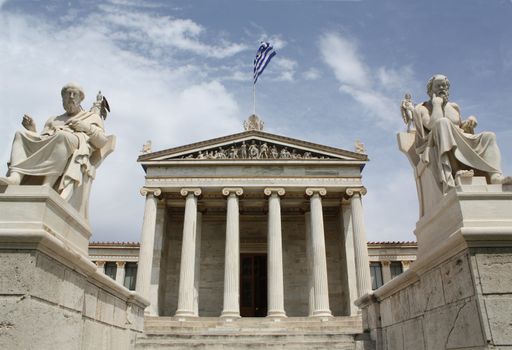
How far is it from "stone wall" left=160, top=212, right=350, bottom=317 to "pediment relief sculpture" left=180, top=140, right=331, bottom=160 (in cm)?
469

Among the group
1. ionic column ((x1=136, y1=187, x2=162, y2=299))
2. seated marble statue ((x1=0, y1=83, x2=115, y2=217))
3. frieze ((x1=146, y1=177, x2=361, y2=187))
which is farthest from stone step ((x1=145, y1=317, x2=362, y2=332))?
seated marble statue ((x1=0, y1=83, x2=115, y2=217))

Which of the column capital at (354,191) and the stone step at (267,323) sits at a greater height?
the column capital at (354,191)

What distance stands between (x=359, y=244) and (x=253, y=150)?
28.1ft

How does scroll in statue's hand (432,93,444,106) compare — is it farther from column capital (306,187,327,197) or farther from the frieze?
the frieze

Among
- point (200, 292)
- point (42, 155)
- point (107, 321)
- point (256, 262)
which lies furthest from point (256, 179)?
point (42, 155)

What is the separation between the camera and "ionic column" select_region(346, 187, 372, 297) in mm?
23047

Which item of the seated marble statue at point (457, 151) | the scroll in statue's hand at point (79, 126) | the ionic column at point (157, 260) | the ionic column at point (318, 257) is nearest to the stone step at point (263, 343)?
the scroll in statue's hand at point (79, 126)

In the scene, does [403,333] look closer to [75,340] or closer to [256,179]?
[75,340]

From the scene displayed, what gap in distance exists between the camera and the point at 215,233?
28547 mm

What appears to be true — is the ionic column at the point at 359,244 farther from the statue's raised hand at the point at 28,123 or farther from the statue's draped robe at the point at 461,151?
the statue's raised hand at the point at 28,123

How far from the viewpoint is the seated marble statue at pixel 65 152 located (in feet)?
18.9

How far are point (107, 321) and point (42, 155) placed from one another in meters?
3.37

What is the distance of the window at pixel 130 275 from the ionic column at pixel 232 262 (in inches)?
496

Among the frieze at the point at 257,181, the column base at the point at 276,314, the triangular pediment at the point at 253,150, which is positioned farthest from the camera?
the triangular pediment at the point at 253,150
